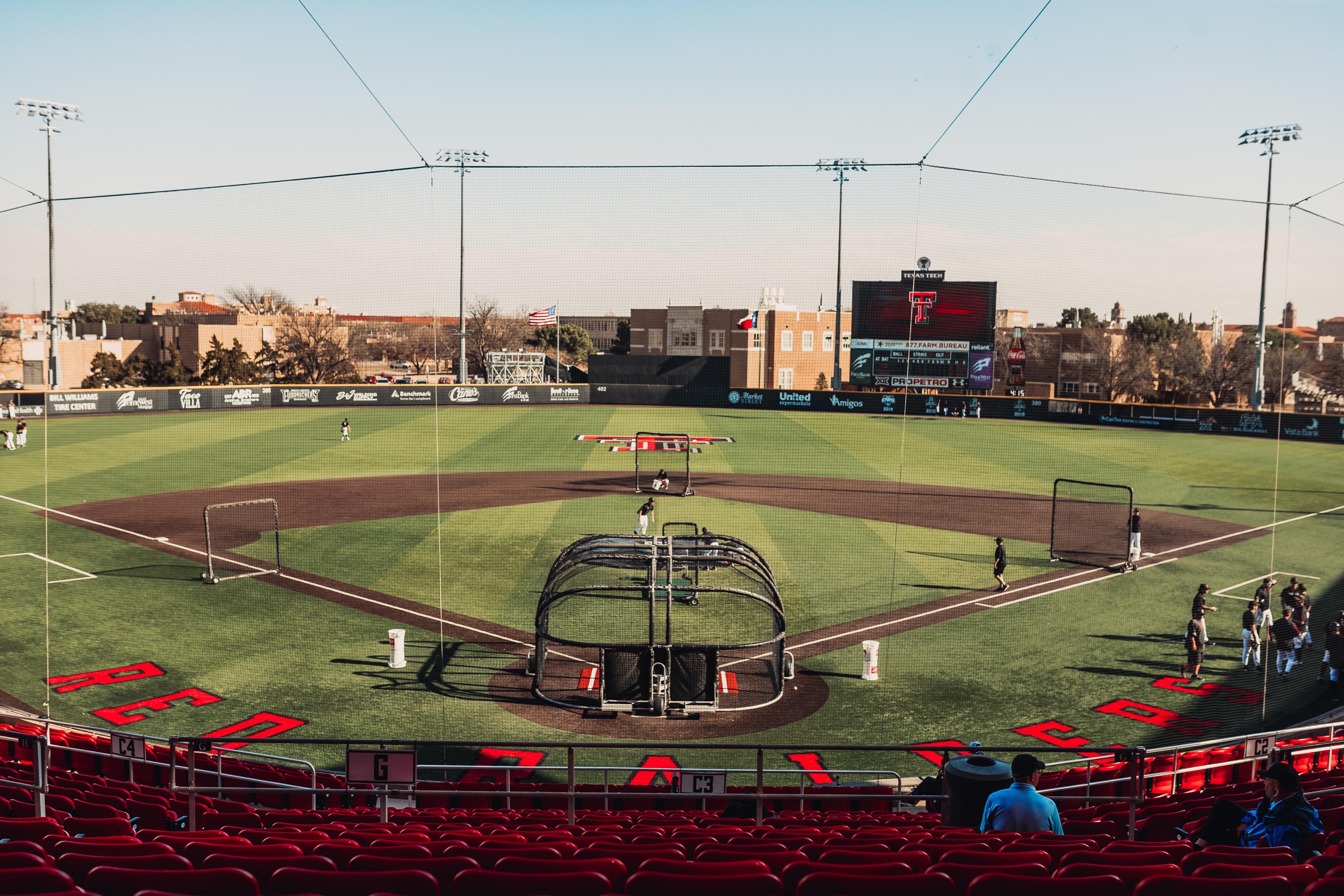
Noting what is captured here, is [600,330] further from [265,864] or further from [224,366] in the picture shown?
[265,864]

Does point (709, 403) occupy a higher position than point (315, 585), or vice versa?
point (709, 403)

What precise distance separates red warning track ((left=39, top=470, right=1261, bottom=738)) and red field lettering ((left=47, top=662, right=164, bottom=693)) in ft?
14.7

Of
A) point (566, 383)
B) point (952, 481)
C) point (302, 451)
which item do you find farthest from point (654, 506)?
point (566, 383)

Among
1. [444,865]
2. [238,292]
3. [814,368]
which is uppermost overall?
[238,292]

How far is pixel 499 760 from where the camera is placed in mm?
13094

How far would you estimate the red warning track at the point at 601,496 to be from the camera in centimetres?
1517

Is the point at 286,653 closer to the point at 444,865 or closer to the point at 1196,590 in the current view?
the point at 444,865

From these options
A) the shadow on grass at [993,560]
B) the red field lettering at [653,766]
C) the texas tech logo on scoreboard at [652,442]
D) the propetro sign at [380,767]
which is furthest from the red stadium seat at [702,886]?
the texas tech logo on scoreboard at [652,442]

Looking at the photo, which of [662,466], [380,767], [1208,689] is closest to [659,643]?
[380,767]

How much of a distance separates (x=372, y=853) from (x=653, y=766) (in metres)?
8.56

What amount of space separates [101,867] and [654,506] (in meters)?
27.2

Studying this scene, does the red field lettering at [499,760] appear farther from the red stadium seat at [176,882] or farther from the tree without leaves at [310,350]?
the tree without leaves at [310,350]

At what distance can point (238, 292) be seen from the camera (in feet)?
242

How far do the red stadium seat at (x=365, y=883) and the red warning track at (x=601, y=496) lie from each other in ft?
33.7
